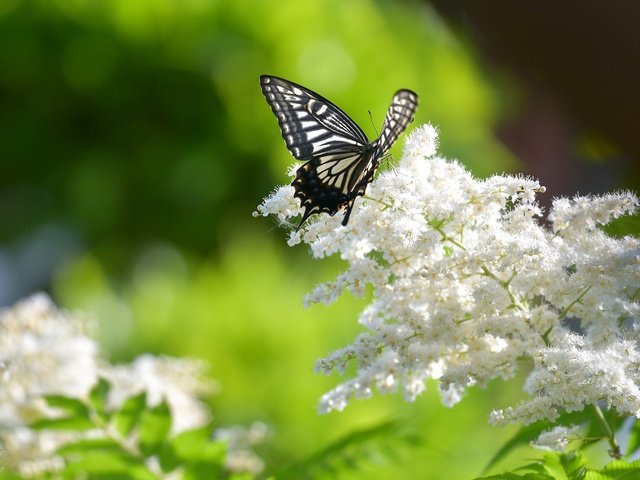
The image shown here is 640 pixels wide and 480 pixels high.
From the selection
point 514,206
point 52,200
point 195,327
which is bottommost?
point 514,206

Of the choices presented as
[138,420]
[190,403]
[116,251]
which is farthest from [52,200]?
[138,420]

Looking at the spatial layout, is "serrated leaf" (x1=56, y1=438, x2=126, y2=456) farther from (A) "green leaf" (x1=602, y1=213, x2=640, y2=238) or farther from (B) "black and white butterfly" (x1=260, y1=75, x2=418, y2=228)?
(A) "green leaf" (x1=602, y1=213, x2=640, y2=238)

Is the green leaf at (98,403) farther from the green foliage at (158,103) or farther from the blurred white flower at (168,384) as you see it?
the green foliage at (158,103)

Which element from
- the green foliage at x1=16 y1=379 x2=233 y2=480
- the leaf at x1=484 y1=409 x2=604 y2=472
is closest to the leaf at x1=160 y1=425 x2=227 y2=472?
the green foliage at x1=16 y1=379 x2=233 y2=480

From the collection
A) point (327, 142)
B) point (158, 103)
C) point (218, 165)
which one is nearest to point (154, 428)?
point (327, 142)

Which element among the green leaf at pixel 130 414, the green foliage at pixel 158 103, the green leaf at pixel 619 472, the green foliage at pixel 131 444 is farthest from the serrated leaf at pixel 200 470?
the green foliage at pixel 158 103

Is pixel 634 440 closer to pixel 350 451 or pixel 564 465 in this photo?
pixel 564 465

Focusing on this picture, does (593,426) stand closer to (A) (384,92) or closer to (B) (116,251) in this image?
(A) (384,92)
